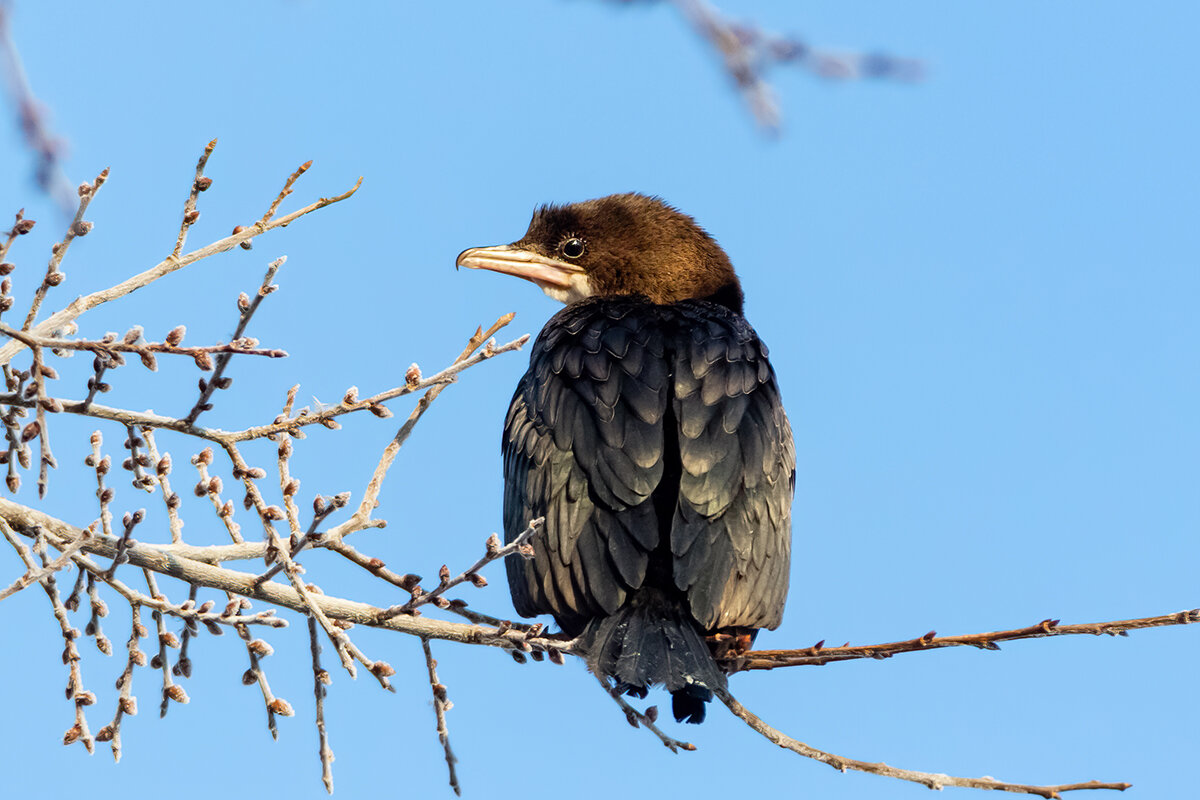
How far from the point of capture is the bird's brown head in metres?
7.31

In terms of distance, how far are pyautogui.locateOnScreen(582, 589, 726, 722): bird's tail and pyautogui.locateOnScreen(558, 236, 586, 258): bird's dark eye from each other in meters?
2.97

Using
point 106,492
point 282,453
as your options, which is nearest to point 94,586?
point 106,492

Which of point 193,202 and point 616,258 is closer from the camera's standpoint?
point 193,202

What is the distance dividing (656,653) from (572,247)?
337 cm

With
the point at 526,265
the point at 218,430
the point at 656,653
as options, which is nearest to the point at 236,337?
the point at 218,430

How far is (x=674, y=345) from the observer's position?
225 inches

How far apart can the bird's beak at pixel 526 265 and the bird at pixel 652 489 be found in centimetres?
92

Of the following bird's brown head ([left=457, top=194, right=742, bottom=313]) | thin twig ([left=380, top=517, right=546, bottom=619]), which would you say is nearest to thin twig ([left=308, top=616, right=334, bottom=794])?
thin twig ([left=380, top=517, right=546, bottom=619])

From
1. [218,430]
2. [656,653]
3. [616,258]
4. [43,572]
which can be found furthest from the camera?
[616,258]

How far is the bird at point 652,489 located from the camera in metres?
4.83

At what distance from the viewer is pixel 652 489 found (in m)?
5.11

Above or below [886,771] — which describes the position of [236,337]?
above

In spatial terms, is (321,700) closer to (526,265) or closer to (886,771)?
(886,771)

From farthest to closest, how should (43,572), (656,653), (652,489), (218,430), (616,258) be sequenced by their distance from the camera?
1. (616,258)
2. (652,489)
3. (656,653)
4. (218,430)
5. (43,572)
